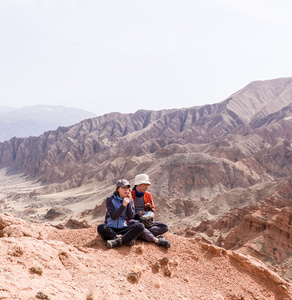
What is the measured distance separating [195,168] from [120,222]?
45.4 metres

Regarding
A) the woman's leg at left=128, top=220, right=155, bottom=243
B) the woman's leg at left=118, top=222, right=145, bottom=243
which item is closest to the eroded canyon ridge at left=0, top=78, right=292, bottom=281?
the woman's leg at left=128, top=220, right=155, bottom=243

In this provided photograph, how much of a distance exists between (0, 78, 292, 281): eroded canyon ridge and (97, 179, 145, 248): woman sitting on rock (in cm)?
1205

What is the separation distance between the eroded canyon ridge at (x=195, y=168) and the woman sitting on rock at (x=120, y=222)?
12.1 meters

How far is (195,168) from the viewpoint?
166 ft

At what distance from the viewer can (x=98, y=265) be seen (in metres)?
5.00

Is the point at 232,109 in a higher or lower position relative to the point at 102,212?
higher

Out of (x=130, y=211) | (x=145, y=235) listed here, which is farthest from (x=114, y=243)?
(x=145, y=235)

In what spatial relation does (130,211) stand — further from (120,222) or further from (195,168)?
(195,168)

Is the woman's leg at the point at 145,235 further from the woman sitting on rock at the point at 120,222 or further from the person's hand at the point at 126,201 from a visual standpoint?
the person's hand at the point at 126,201

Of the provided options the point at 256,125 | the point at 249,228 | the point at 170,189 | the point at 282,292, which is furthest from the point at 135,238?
the point at 256,125

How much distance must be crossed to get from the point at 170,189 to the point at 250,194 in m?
15.6

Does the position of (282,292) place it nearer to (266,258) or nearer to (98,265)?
(98,265)

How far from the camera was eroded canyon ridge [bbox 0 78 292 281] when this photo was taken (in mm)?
20703

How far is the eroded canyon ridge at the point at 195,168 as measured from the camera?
20703 mm
